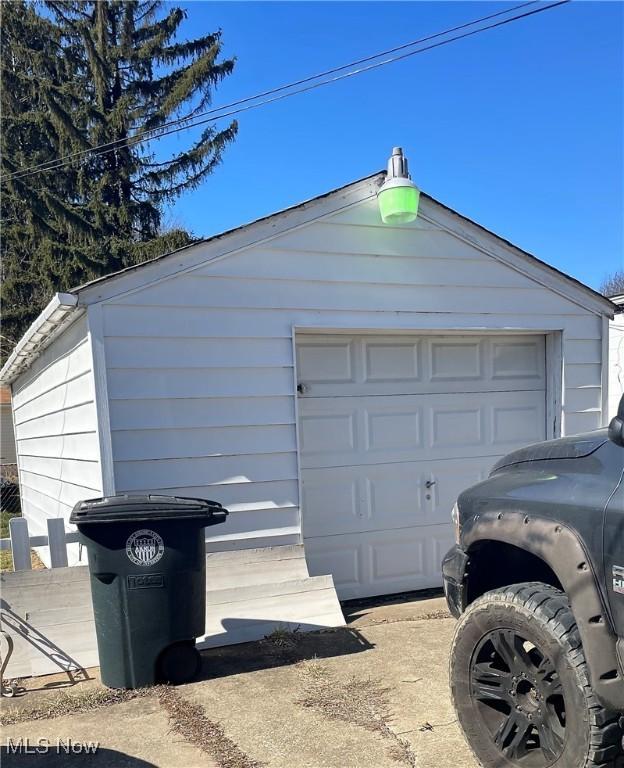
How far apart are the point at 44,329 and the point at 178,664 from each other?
132 inches

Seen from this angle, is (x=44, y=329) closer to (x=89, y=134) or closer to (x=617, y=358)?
(x=617, y=358)

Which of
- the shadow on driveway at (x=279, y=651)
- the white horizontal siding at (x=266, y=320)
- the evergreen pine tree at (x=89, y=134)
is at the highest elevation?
the evergreen pine tree at (x=89, y=134)

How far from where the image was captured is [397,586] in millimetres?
5762

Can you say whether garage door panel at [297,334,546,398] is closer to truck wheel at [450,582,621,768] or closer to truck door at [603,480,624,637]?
truck wheel at [450,582,621,768]

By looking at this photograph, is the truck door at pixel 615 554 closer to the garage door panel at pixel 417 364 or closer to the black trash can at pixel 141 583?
the black trash can at pixel 141 583

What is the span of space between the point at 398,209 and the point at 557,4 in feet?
7.56

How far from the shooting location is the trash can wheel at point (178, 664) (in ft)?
12.7

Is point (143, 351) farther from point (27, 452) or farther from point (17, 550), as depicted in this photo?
point (27, 452)

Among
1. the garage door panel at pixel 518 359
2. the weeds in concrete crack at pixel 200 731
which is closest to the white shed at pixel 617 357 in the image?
the garage door panel at pixel 518 359

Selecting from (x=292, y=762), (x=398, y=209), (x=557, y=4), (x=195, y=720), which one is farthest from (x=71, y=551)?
(x=557, y=4)

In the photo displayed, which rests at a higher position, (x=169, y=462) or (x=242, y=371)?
(x=242, y=371)

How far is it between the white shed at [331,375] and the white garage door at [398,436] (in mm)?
14

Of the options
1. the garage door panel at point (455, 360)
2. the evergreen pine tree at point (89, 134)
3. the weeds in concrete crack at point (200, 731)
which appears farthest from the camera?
the evergreen pine tree at point (89, 134)

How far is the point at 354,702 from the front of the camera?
362 cm
